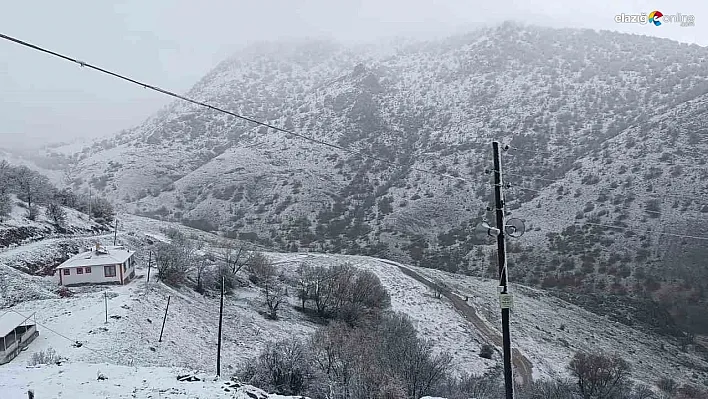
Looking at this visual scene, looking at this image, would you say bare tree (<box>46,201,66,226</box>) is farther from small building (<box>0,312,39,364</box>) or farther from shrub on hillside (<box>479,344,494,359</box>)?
shrub on hillside (<box>479,344,494,359</box>)

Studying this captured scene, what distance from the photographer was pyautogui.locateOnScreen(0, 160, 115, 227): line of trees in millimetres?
40531

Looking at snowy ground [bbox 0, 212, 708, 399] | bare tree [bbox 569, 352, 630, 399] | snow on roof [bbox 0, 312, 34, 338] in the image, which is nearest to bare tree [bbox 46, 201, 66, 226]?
snowy ground [bbox 0, 212, 708, 399]

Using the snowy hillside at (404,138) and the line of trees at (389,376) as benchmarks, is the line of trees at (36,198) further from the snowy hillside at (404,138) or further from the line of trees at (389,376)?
the line of trees at (389,376)

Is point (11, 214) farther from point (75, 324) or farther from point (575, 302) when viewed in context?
point (575, 302)

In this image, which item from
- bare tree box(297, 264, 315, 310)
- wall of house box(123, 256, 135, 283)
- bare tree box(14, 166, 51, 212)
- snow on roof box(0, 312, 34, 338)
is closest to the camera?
snow on roof box(0, 312, 34, 338)

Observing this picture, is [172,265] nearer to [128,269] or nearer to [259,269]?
[128,269]

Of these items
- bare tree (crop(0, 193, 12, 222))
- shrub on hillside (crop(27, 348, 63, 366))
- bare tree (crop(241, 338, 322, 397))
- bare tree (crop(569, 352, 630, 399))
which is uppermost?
bare tree (crop(0, 193, 12, 222))

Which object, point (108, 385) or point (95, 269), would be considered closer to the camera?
point (108, 385)

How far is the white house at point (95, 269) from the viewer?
30.6m

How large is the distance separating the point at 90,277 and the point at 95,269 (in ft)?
2.24

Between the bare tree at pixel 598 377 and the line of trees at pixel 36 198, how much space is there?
39.8m

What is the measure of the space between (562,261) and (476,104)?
4354 centimetres

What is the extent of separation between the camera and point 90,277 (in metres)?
31.1

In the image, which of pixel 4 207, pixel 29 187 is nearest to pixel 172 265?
pixel 4 207
